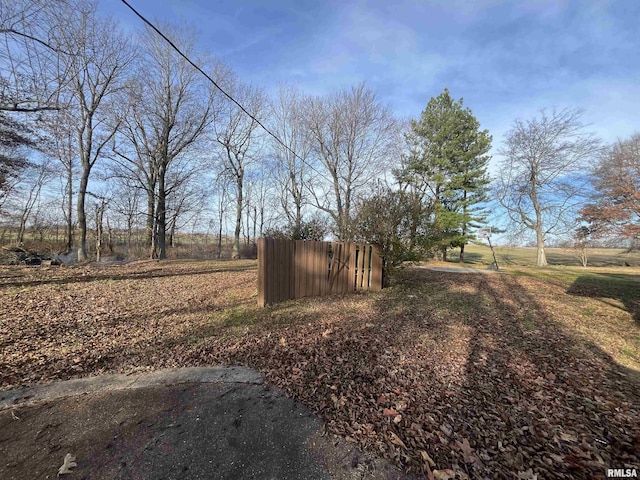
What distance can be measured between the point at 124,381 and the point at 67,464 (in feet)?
3.57

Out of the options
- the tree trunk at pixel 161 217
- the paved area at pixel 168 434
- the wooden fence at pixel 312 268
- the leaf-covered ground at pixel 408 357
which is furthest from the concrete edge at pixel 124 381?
the tree trunk at pixel 161 217

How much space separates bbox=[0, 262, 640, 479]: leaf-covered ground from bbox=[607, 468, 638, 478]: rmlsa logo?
38 mm

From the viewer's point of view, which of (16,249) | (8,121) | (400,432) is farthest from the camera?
(16,249)

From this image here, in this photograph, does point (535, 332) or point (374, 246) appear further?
point (374, 246)

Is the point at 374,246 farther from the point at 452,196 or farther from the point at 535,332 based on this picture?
the point at 452,196

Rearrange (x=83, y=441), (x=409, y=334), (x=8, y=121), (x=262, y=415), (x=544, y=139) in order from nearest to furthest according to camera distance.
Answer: (x=83, y=441) → (x=262, y=415) → (x=409, y=334) → (x=8, y=121) → (x=544, y=139)

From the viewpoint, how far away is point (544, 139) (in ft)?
58.1

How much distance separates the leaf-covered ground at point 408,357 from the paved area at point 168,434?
24cm

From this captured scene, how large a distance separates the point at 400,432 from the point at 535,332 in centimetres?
370

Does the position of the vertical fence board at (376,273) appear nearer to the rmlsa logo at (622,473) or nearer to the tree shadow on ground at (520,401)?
the tree shadow on ground at (520,401)

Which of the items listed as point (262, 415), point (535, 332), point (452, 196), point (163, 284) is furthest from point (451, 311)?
point (452, 196)

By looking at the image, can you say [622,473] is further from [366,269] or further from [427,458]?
[366,269]

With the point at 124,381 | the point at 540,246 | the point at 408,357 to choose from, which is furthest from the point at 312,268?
the point at 540,246

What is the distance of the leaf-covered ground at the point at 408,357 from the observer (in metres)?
1.89
